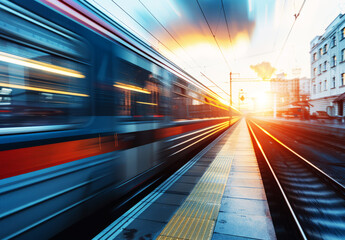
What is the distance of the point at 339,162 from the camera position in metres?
6.12

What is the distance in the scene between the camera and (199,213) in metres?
2.98

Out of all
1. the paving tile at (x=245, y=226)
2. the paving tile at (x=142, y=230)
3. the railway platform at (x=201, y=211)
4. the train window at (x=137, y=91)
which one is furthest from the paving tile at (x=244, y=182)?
the train window at (x=137, y=91)

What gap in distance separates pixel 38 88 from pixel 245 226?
3.00 meters

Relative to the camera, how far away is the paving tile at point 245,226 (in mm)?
2432

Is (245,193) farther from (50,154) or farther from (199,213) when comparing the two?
(50,154)

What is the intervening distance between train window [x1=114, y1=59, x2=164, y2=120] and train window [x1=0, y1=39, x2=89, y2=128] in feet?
2.48

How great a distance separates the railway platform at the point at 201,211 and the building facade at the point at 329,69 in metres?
27.6

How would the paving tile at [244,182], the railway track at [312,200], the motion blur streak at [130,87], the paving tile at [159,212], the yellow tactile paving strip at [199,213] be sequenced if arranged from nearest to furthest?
1. the yellow tactile paving strip at [199,213]
2. the railway track at [312,200]
3. the paving tile at [159,212]
4. the motion blur streak at [130,87]
5. the paving tile at [244,182]

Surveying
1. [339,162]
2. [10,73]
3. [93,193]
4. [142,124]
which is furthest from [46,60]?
[339,162]

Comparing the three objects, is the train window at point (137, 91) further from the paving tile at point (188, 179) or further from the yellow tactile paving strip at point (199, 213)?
the yellow tactile paving strip at point (199, 213)

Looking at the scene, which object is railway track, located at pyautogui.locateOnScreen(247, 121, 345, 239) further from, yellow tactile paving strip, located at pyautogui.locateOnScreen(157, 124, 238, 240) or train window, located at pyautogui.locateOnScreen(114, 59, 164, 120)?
train window, located at pyautogui.locateOnScreen(114, 59, 164, 120)

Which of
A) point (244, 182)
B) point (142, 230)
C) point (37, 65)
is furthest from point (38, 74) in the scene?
point (244, 182)

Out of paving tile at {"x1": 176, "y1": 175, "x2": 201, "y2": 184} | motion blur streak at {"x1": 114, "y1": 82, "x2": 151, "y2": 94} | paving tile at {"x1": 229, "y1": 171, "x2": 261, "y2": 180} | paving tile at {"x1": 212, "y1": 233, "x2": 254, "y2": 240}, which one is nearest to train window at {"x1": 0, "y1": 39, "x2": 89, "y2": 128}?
motion blur streak at {"x1": 114, "y1": 82, "x2": 151, "y2": 94}

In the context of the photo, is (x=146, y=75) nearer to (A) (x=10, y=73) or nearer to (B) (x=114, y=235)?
(A) (x=10, y=73)
